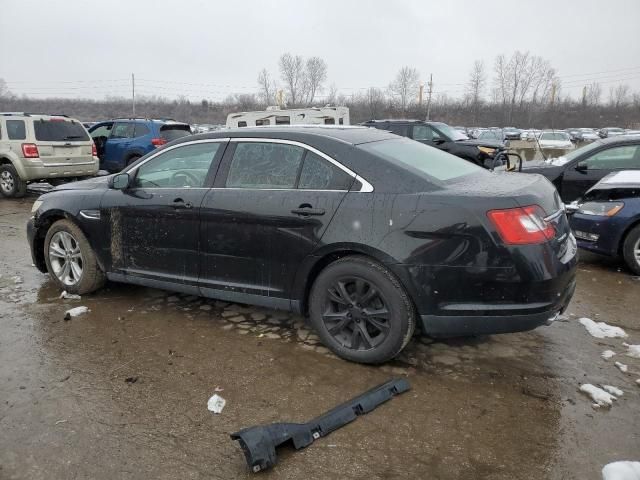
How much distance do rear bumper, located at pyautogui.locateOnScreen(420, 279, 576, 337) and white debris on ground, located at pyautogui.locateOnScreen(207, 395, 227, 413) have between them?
4.37 feet

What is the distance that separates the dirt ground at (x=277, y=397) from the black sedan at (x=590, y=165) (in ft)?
10.7

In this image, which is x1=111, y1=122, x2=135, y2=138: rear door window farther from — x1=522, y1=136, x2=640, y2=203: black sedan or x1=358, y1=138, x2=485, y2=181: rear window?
x1=358, y1=138, x2=485, y2=181: rear window

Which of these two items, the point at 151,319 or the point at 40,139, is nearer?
the point at 151,319

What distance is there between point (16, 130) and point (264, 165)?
9279 millimetres

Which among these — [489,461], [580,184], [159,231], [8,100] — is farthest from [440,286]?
[8,100]

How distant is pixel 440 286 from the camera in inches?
120

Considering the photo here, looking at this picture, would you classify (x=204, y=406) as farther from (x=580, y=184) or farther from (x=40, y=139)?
(x=40, y=139)

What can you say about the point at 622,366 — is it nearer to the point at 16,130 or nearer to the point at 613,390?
the point at 613,390

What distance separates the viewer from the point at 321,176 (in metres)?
3.46

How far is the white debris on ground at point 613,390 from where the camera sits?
3.03 m

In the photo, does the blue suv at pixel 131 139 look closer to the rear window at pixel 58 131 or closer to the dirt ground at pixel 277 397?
the rear window at pixel 58 131

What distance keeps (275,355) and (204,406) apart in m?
0.74

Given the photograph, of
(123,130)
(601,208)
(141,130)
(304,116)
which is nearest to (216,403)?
(601,208)

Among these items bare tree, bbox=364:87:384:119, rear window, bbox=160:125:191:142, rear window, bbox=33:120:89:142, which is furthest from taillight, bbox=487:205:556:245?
bare tree, bbox=364:87:384:119
